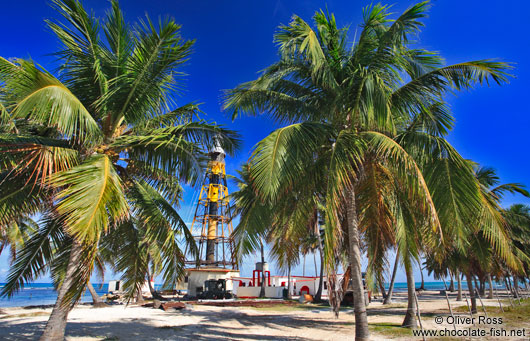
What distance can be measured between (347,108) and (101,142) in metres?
5.65

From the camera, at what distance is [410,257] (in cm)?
762

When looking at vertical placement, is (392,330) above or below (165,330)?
above

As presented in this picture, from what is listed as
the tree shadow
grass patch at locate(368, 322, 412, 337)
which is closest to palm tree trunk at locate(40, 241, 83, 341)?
the tree shadow

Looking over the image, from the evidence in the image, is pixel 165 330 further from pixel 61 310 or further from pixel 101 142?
pixel 101 142

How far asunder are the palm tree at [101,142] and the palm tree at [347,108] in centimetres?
185

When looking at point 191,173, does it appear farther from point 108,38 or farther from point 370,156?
point 370,156

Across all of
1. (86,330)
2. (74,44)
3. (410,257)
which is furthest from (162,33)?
(86,330)

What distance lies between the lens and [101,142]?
6672 mm

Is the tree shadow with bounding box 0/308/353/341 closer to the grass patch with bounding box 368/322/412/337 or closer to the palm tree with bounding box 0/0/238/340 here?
the grass patch with bounding box 368/322/412/337

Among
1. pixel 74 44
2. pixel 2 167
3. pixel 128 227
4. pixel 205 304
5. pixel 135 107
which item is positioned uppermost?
pixel 74 44

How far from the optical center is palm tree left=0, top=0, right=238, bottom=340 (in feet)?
18.3

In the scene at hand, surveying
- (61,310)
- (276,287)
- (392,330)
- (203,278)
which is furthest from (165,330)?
(276,287)

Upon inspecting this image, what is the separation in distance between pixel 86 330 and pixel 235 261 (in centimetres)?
611

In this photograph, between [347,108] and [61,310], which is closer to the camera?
[61,310]
